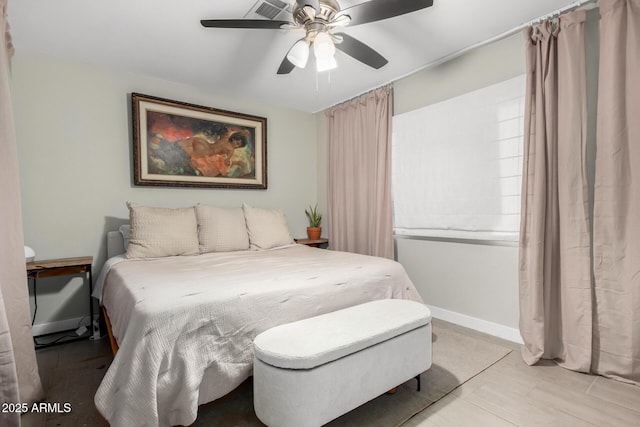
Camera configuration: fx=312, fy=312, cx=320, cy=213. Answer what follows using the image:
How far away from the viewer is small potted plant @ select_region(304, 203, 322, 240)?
4.05 metres

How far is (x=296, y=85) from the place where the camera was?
3.35m

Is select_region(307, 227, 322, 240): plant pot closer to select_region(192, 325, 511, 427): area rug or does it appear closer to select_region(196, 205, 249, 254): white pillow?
select_region(196, 205, 249, 254): white pillow

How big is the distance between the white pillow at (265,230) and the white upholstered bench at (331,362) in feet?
5.28

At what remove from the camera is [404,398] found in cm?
174

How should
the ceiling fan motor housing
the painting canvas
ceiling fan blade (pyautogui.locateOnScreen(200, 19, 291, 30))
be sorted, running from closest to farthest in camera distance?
the ceiling fan motor housing, ceiling fan blade (pyautogui.locateOnScreen(200, 19, 291, 30)), the painting canvas

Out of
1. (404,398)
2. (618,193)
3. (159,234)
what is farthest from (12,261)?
(618,193)

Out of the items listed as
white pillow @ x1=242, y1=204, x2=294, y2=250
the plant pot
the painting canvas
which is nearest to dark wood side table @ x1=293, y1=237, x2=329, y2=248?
the plant pot

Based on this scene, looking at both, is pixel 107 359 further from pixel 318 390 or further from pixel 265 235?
pixel 318 390

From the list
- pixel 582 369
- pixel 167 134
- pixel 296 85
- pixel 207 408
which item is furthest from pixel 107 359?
pixel 582 369

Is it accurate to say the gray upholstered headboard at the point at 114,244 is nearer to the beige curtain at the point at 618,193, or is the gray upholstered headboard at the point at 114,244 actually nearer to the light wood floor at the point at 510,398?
the light wood floor at the point at 510,398

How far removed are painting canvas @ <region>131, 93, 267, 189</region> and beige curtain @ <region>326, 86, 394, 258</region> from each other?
2.96 feet

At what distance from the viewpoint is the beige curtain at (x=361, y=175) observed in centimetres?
328

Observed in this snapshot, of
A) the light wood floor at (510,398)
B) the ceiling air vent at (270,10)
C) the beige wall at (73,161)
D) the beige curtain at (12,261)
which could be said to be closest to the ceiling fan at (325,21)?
the ceiling air vent at (270,10)

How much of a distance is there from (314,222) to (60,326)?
2767 millimetres
